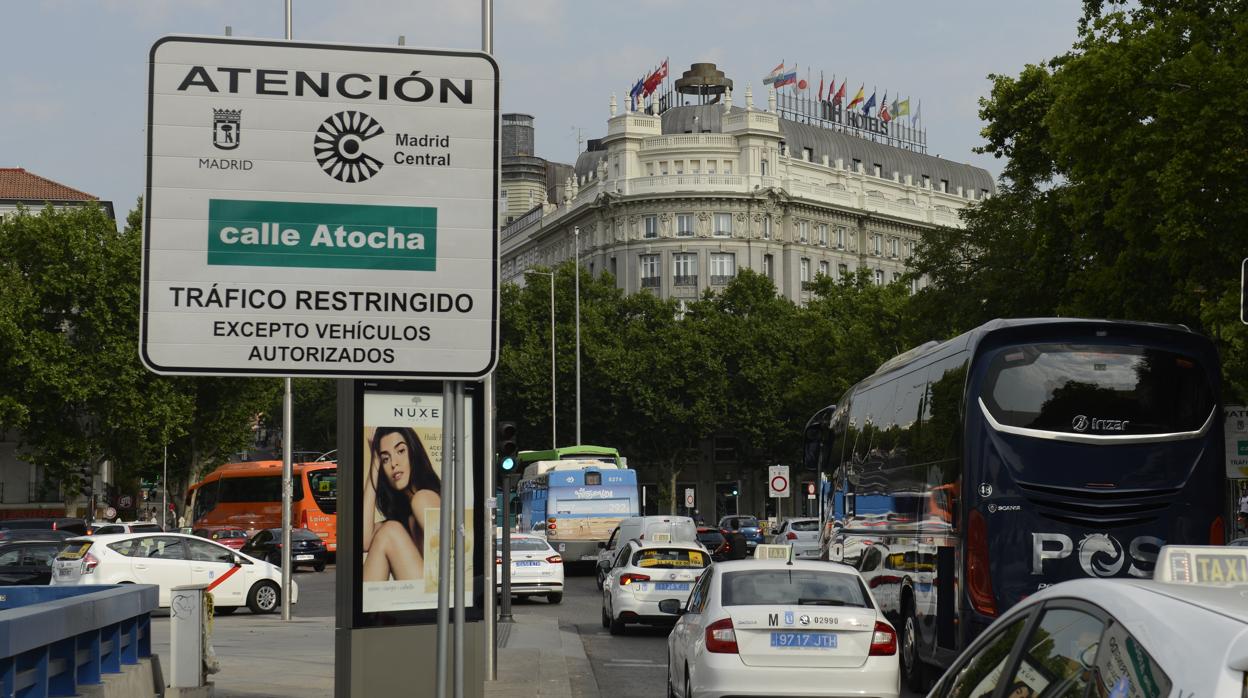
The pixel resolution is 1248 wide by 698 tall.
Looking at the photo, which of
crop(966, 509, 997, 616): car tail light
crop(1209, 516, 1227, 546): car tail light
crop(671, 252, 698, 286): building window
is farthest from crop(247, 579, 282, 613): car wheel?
crop(671, 252, 698, 286): building window

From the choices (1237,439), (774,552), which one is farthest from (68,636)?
(1237,439)

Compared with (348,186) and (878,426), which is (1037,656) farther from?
(878,426)

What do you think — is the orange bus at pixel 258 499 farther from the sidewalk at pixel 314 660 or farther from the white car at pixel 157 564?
the sidewalk at pixel 314 660

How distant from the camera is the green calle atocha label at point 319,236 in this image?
598 centimetres

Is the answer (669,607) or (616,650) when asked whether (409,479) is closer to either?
(669,607)

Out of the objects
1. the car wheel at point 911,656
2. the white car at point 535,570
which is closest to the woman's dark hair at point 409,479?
the car wheel at point 911,656

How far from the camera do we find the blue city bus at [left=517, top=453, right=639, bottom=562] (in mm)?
48188

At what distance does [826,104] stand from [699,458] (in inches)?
1311

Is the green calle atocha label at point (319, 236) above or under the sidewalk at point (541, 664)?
above

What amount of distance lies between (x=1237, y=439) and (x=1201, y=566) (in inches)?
633

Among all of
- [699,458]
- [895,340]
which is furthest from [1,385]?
[699,458]

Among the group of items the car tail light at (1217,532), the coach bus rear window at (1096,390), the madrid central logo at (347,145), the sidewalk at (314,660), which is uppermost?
the madrid central logo at (347,145)

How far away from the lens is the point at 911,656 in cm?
1781

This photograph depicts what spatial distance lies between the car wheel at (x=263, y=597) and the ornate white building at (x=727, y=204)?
77764mm
